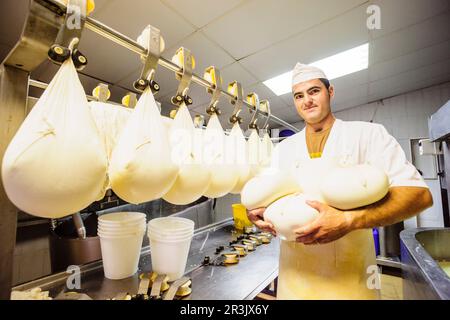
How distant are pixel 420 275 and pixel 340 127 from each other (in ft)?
3.23

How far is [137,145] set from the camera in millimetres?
652

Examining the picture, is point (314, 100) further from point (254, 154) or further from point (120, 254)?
point (120, 254)

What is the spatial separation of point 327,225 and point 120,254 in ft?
3.72

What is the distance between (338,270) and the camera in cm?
111

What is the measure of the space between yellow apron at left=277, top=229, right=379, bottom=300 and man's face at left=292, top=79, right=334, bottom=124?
651mm

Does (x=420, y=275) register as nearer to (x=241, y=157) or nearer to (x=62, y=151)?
(x=241, y=157)

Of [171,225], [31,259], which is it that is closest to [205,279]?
[171,225]

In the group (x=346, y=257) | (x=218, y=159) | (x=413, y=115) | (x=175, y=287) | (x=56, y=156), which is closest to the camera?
(x=56, y=156)

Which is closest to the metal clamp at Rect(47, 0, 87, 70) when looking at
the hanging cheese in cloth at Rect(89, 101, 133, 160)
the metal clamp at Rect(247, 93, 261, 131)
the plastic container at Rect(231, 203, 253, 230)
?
the hanging cheese in cloth at Rect(89, 101, 133, 160)

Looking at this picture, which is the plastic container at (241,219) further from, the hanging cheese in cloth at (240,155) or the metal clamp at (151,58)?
the metal clamp at (151,58)

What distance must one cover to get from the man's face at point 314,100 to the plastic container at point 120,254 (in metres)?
1.20

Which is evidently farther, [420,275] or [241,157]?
[420,275]

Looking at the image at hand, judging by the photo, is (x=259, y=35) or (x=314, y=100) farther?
(x=259, y=35)
